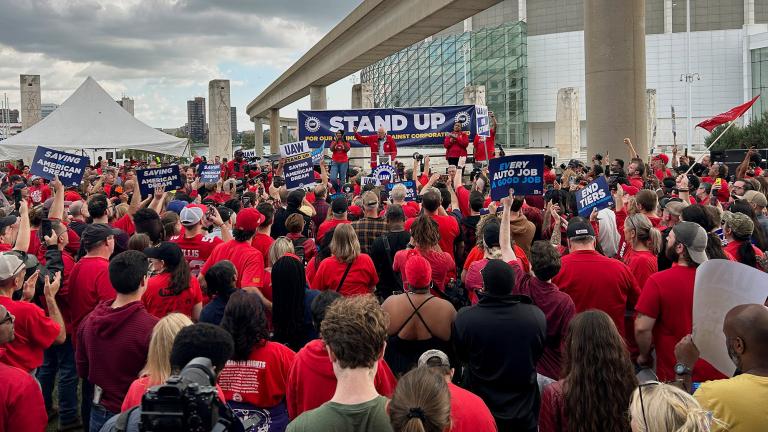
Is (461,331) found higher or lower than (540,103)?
lower

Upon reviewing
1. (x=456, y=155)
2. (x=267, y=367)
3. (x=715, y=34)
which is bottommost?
(x=267, y=367)

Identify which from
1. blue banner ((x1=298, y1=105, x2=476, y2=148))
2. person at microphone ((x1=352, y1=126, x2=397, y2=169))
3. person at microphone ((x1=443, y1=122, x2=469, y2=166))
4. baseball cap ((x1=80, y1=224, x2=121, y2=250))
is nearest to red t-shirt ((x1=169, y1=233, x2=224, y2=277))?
baseball cap ((x1=80, y1=224, x2=121, y2=250))

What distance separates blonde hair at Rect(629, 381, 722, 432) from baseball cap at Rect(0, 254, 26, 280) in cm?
405

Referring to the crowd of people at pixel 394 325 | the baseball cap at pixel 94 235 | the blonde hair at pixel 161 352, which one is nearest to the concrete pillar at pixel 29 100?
the crowd of people at pixel 394 325

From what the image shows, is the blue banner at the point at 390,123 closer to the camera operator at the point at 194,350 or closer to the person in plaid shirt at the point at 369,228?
the person in plaid shirt at the point at 369,228

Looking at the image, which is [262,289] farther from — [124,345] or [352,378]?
[352,378]

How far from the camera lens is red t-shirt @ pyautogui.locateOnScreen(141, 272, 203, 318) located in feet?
17.5

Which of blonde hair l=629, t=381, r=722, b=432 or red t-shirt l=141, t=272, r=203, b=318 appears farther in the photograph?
red t-shirt l=141, t=272, r=203, b=318

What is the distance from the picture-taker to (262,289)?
6.11 metres

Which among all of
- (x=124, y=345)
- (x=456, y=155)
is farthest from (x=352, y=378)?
(x=456, y=155)

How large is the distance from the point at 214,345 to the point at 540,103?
80879 millimetres

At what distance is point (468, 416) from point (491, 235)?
2862mm

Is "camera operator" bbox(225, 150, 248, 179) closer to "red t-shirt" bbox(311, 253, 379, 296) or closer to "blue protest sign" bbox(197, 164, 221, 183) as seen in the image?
"blue protest sign" bbox(197, 164, 221, 183)

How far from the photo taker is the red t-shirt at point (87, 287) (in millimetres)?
5711
